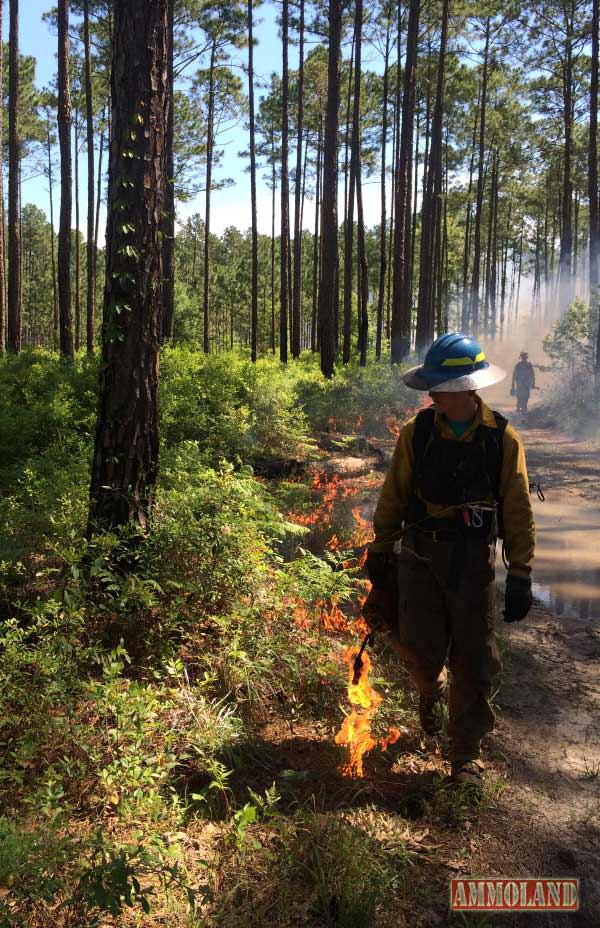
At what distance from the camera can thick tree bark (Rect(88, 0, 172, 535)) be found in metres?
4.23

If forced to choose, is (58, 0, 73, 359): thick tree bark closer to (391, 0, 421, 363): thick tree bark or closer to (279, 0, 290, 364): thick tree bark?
(279, 0, 290, 364): thick tree bark

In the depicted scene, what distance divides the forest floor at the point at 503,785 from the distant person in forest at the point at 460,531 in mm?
238

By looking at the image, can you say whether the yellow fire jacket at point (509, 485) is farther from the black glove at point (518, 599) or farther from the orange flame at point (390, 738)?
the orange flame at point (390, 738)

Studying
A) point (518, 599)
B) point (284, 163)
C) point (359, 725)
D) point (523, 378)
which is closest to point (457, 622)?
point (518, 599)

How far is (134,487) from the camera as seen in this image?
4.38 metres

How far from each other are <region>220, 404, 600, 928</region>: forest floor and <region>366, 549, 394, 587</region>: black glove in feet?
2.79

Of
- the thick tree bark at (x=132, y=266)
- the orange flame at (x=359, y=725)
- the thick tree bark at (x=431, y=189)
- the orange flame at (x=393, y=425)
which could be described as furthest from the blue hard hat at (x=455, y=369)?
the thick tree bark at (x=431, y=189)

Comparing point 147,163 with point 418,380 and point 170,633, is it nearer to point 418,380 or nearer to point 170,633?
point 418,380

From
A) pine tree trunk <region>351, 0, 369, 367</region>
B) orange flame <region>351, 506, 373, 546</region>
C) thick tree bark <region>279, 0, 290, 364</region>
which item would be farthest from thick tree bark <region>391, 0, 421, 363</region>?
orange flame <region>351, 506, 373, 546</region>

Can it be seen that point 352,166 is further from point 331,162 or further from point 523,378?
point 523,378

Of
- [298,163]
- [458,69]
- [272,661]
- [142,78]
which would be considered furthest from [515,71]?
[272,661]

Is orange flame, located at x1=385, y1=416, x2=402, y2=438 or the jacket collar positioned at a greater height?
orange flame, located at x1=385, y1=416, x2=402, y2=438

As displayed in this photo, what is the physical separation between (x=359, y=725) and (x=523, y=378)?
18.3m

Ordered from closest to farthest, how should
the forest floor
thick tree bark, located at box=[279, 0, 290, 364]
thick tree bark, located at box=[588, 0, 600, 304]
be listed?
the forest floor
thick tree bark, located at box=[588, 0, 600, 304]
thick tree bark, located at box=[279, 0, 290, 364]
